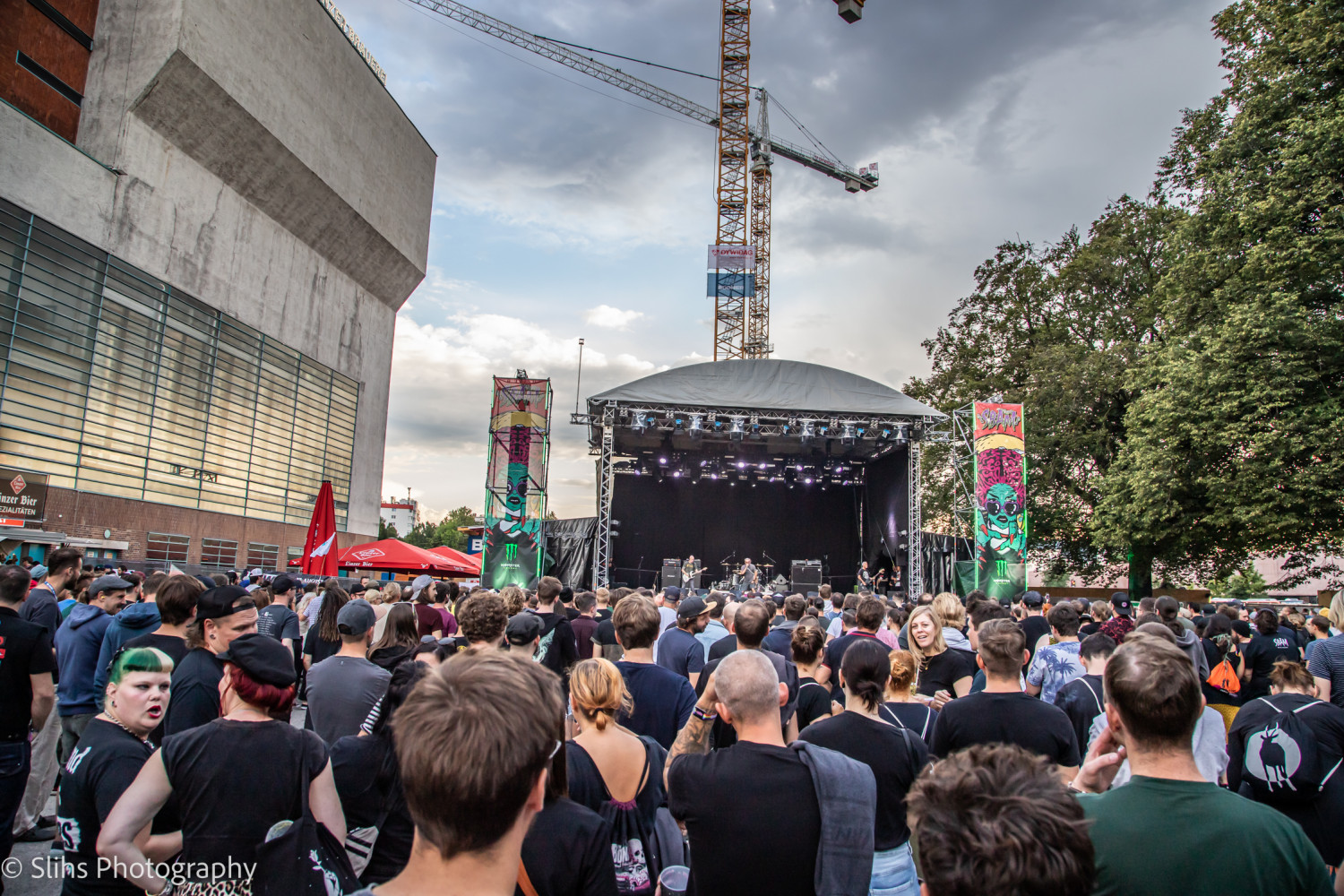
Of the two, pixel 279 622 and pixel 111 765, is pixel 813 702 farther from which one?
pixel 279 622

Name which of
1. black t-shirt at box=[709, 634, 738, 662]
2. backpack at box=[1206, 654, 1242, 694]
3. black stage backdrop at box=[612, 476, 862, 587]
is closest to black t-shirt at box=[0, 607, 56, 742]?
black t-shirt at box=[709, 634, 738, 662]

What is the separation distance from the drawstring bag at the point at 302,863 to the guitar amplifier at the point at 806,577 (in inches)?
605

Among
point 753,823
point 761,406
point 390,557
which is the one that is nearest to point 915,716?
point 753,823

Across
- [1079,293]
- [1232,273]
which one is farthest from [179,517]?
[1079,293]

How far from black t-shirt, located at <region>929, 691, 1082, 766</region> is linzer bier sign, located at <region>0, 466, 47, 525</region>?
1843cm

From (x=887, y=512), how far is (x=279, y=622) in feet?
56.3

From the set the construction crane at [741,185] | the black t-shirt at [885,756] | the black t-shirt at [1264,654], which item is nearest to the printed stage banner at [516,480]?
the black t-shirt at [1264,654]

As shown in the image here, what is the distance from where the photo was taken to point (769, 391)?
59.8 feet

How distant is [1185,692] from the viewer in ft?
5.55

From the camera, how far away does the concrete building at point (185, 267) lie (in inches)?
627

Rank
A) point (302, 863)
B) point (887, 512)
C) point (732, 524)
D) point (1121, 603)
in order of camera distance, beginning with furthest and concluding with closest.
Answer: point (732, 524) < point (887, 512) < point (1121, 603) < point (302, 863)

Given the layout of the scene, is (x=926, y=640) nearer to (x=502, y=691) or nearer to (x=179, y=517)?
(x=502, y=691)

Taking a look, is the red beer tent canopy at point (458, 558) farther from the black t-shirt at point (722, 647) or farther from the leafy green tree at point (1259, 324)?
the leafy green tree at point (1259, 324)

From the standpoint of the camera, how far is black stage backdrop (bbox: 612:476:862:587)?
22.5m
